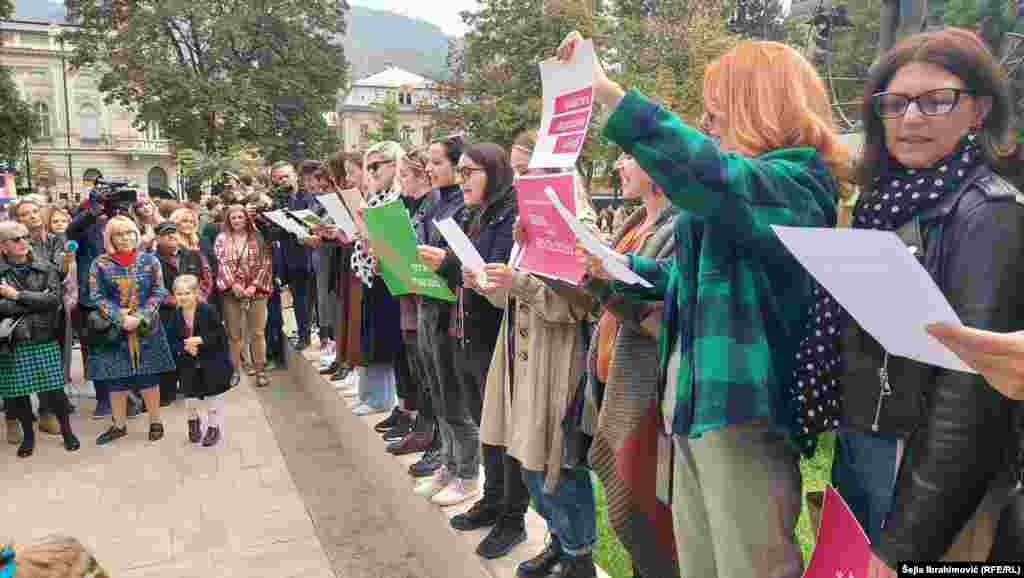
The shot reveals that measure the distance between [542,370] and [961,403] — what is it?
5.36 ft

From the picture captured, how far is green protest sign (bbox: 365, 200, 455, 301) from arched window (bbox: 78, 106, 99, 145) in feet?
187

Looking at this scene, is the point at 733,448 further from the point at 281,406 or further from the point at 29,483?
the point at 281,406

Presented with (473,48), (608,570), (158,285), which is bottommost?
(608,570)

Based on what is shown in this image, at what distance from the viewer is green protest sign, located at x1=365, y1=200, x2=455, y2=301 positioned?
10.7 feet

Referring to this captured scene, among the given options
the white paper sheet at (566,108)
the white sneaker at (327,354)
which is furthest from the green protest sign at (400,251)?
the white sneaker at (327,354)

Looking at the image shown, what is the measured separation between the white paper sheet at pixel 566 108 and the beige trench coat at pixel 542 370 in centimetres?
86

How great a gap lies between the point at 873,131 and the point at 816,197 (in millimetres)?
183

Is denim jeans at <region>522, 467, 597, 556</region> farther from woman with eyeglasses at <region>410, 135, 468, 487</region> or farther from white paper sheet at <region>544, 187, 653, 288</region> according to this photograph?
white paper sheet at <region>544, 187, 653, 288</region>

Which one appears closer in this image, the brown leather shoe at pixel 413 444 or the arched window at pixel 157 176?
the brown leather shoe at pixel 413 444

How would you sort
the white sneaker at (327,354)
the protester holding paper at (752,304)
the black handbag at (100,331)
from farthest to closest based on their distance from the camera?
the white sneaker at (327,354), the black handbag at (100,331), the protester holding paper at (752,304)

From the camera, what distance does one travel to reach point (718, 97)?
1562 mm

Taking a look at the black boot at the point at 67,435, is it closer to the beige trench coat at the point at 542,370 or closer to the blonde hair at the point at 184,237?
the blonde hair at the point at 184,237

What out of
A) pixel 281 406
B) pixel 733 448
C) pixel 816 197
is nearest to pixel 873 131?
pixel 816 197

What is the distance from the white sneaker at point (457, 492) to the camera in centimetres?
350
